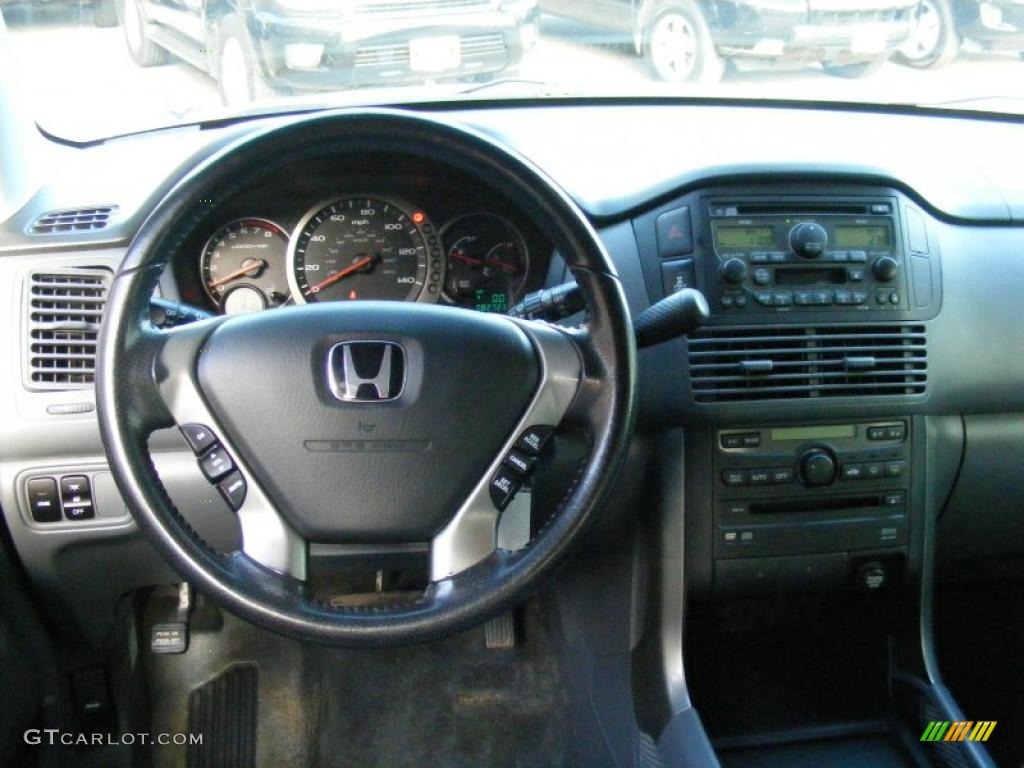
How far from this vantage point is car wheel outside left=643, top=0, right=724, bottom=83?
7.65 feet

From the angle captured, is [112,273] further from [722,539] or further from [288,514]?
[722,539]

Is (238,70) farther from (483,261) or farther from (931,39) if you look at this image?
(931,39)

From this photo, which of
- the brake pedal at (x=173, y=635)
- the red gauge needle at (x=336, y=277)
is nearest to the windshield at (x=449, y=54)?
the red gauge needle at (x=336, y=277)

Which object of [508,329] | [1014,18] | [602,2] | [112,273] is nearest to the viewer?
[508,329]

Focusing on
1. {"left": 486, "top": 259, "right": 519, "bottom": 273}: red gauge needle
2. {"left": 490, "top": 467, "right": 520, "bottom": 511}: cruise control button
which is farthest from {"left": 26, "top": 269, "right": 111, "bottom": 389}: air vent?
{"left": 490, "top": 467, "right": 520, "bottom": 511}: cruise control button

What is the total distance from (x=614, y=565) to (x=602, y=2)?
1300 millimetres

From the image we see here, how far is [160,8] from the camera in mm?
2154

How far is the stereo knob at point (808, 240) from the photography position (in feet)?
5.99

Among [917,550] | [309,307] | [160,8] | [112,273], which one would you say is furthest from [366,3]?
[917,550]

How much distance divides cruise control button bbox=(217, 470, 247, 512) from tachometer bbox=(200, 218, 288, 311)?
0.50m

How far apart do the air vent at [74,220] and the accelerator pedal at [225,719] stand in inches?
43.4

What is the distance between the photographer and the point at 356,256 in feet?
5.90

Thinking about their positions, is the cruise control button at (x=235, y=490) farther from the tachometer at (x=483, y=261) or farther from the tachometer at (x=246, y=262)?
the tachometer at (x=483, y=261)

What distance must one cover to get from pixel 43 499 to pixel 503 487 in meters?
0.92
